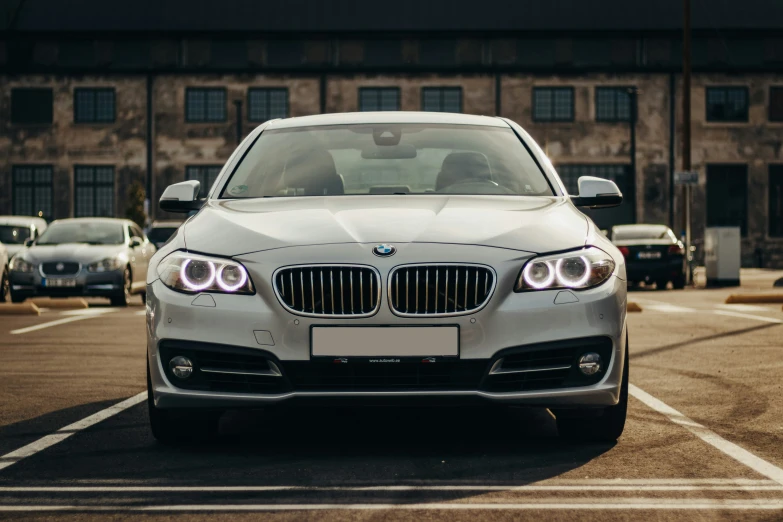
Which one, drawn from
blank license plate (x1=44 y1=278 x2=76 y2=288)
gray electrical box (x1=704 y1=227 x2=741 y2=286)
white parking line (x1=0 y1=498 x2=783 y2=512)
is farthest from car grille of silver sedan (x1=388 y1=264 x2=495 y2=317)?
gray electrical box (x1=704 y1=227 x2=741 y2=286)

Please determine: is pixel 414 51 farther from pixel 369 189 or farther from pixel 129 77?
pixel 369 189

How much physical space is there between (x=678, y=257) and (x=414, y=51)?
86.6 ft

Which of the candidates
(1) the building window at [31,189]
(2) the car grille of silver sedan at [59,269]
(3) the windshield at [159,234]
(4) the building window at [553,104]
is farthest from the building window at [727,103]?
(2) the car grille of silver sedan at [59,269]

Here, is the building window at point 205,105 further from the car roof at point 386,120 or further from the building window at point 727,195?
the car roof at point 386,120

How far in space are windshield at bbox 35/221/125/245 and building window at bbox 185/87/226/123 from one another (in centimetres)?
3022

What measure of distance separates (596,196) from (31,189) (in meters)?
48.3

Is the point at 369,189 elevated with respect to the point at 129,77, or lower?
lower

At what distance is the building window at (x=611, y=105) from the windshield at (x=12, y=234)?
30.5 metres

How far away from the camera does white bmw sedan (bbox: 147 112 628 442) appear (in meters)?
5.89

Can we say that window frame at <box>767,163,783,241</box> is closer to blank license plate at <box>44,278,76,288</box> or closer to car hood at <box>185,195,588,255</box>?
blank license plate at <box>44,278,76,288</box>

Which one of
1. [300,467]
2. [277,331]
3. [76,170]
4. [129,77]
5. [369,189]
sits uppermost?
[129,77]

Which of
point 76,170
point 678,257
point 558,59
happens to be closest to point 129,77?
point 76,170

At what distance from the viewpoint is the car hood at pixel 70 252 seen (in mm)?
21453

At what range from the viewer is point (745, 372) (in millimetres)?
9992
